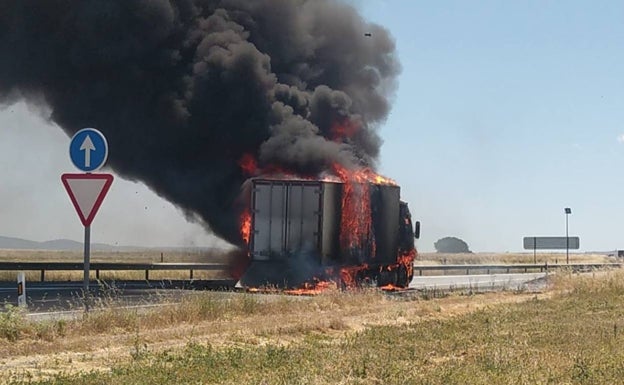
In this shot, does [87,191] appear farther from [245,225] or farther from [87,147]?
[245,225]

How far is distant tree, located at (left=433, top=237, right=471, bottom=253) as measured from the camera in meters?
180

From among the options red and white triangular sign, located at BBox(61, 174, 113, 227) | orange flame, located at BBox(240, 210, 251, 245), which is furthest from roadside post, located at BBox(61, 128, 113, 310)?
orange flame, located at BBox(240, 210, 251, 245)

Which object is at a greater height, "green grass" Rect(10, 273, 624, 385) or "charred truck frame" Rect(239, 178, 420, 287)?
"charred truck frame" Rect(239, 178, 420, 287)

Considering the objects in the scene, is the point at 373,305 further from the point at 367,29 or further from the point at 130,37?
the point at 367,29

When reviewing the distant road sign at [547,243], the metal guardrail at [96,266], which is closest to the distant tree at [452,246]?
the distant road sign at [547,243]

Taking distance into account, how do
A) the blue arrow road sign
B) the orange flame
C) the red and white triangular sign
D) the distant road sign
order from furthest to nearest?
the distant road sign
the orange flame
the blue arrow road sign
the red and white triangular sign

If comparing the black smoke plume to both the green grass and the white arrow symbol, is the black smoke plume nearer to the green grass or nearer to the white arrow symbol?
the green grass

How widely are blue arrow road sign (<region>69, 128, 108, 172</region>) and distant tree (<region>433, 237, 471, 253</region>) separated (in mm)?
169545

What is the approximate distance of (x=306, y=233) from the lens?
91.0 ft

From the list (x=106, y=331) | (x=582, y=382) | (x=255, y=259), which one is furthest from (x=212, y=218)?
(x=582, y=382)

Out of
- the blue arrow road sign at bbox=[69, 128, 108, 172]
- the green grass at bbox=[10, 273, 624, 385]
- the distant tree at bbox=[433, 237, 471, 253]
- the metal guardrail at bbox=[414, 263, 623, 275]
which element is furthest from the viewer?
the distant tree at bbox=[433, 237, 471, 253]

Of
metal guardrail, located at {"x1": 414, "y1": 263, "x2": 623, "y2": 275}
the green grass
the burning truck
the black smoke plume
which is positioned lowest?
the green grass

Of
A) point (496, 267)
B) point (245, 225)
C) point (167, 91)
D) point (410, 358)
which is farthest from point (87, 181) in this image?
point (496, 267)

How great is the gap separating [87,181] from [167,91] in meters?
23.1
